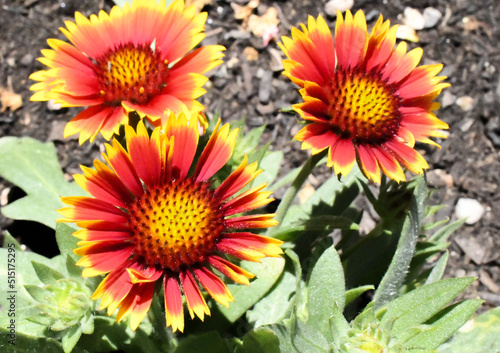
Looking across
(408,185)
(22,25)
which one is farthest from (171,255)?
(22,25)

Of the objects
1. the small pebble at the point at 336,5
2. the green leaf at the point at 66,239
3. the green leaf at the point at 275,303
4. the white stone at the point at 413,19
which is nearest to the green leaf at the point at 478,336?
the green leaf at the point at 275,303

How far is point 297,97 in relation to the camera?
10.7 ft

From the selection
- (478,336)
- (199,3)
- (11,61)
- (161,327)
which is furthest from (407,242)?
(11,61)

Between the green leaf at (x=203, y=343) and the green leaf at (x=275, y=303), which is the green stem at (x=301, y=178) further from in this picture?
the green leaf at (x=203, y=343)

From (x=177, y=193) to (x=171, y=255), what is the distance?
23cm

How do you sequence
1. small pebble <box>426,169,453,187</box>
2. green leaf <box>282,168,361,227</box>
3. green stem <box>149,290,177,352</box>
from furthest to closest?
small pebble <box>426,169,453,187</box> < green leaf <box>282,168,361,227</box> < green stem <box>149,290,177,352</box>

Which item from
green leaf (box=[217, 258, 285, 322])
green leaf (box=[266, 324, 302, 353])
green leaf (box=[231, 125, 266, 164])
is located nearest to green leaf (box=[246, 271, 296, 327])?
green leaf (box=[217, 258, 285, 322])

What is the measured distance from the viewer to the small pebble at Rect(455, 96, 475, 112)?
332 cm

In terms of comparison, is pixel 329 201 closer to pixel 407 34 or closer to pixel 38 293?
pixel 38 293

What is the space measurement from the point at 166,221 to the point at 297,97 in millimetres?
1743

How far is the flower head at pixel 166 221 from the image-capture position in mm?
1577

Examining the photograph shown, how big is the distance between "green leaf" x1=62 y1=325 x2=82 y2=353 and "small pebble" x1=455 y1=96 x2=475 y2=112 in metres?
2.57

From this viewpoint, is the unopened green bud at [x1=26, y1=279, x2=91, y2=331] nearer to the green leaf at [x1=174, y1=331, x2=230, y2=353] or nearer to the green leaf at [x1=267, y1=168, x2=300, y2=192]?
the green leaf at [x1=174, y1=331, x2=230, y2=353]

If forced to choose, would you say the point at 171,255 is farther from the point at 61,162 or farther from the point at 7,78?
A: the point at 7,78
